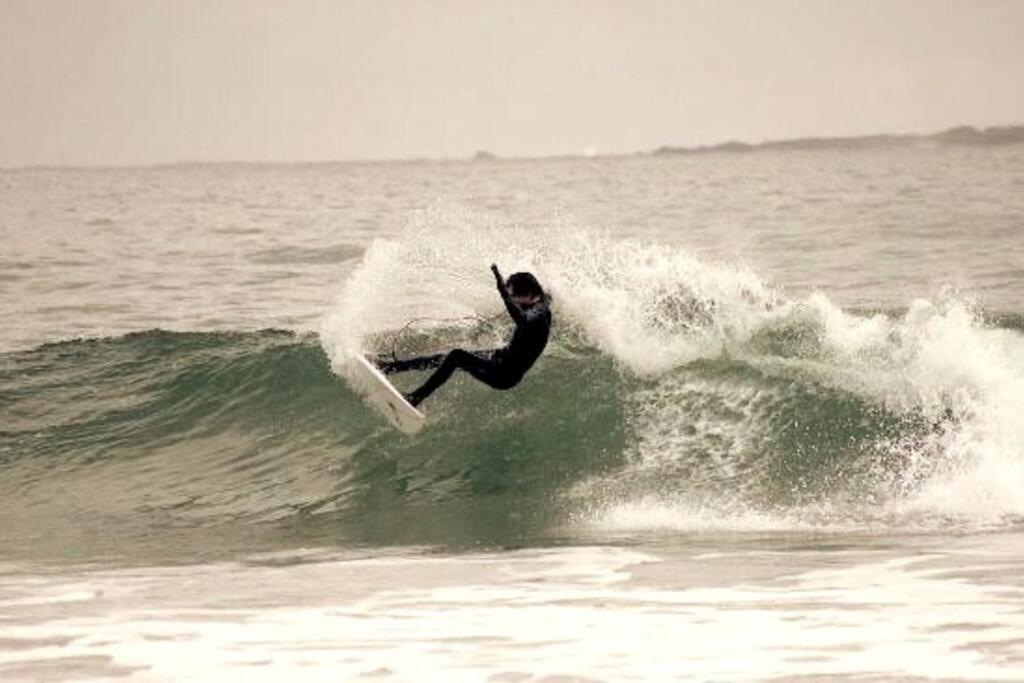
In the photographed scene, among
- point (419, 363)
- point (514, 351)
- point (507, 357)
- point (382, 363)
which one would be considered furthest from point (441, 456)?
point (514, 351)

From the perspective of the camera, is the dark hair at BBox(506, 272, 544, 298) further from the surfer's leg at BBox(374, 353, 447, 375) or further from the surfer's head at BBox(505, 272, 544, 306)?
the surfer's leg at BBox(374, 353, 447, 375)

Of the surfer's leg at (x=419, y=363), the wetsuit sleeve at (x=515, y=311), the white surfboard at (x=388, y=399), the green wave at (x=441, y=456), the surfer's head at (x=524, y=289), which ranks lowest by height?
the green wave at (x=441, y=456)

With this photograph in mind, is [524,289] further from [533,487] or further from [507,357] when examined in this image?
[533,487]

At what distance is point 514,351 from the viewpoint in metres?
12.0

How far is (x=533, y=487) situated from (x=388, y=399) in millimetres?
1405

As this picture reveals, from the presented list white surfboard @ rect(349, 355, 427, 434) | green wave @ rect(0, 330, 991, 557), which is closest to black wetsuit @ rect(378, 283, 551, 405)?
white surfboard @ rect(349, 355, 427, 434)

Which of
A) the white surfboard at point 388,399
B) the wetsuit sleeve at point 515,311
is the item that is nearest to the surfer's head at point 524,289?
the wetsuit sleeve at point 515,311

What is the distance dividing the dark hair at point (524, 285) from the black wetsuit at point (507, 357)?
0.10 m

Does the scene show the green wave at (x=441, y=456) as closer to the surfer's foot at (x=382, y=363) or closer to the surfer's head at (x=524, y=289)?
the surfer's foot at (x=382, y=363)

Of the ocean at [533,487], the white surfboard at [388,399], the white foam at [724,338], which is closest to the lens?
the ocean at [533,487]

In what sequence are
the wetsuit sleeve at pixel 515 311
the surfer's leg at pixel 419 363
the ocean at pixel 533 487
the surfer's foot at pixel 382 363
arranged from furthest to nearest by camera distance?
the surfer's foot at pixel 382 363, the surfer's leg at pixel 419 363, the wetsuit sleeve at pixel 515 311, the ocean at pixel 533 487

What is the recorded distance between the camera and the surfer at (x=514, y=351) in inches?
471

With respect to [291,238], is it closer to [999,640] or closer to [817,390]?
[817,390]

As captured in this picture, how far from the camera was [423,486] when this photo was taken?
13.4 metres
